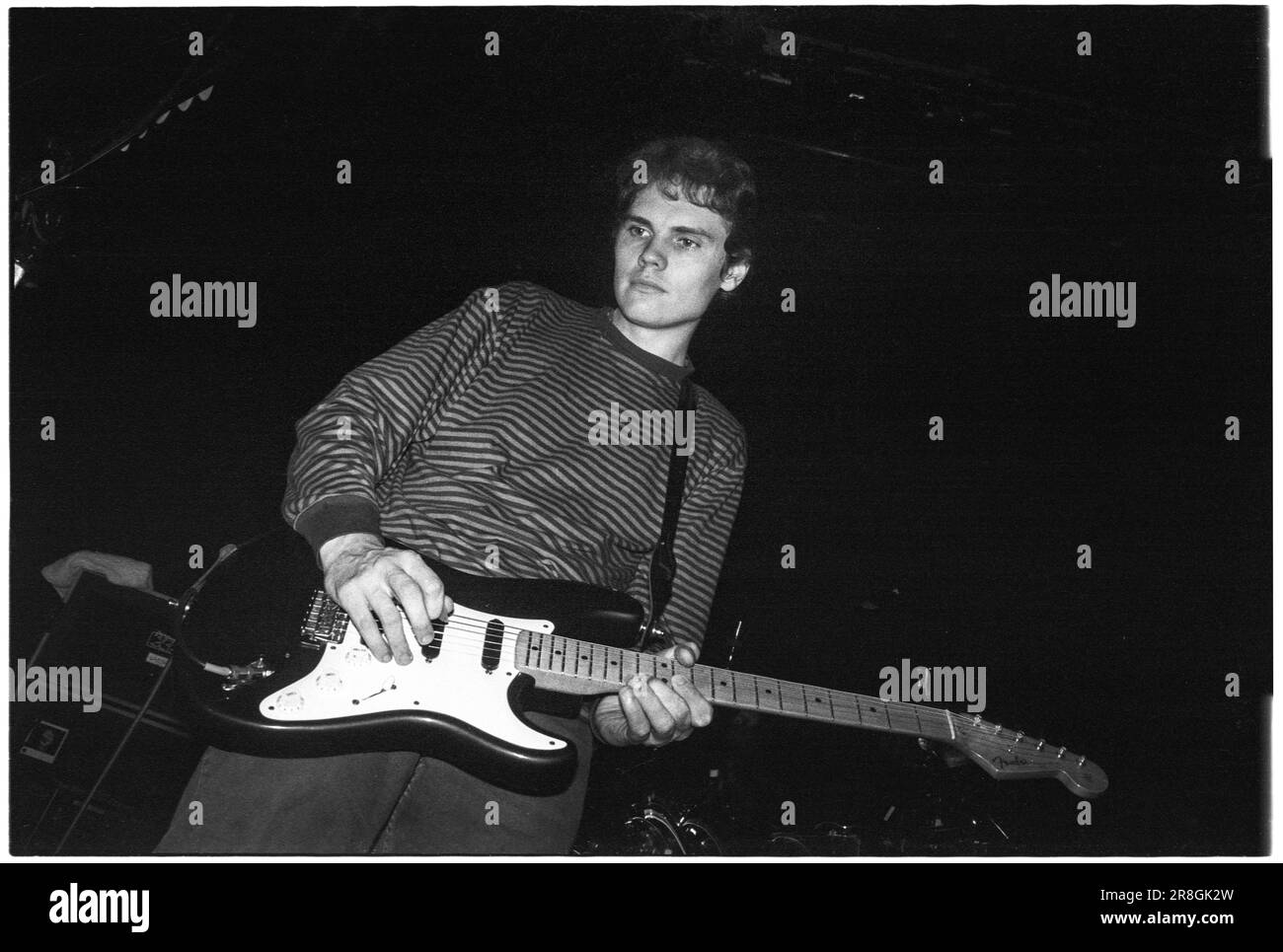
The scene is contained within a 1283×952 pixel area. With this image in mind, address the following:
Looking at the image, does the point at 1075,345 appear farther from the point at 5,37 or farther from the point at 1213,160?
the point at 5,37

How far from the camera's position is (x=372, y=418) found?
1389 mm

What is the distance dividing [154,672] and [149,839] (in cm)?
28

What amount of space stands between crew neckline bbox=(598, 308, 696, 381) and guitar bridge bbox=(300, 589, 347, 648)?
674mm

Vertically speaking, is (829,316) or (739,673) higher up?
(829,316)

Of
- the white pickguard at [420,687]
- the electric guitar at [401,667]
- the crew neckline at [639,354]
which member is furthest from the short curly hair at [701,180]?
the white pickguard at [420,687]

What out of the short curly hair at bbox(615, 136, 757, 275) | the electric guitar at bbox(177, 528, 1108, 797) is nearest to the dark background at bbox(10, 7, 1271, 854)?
the short curly hair at bbox(615, 136, 757, 275)

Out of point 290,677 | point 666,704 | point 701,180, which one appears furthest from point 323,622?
point 701,180

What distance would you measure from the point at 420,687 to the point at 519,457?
0.40 metres

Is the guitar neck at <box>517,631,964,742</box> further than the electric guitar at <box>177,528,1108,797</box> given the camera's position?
Yes

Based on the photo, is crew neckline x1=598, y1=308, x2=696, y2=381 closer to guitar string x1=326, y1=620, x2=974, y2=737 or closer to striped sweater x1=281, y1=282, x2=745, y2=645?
striped sweater x1=281, y1=282, x2=745, y2=645

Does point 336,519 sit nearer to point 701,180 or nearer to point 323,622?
point 323,622

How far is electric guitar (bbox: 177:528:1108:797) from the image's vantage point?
1213 mm

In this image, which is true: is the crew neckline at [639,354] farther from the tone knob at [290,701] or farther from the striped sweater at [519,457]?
the tone knob at [290,701]

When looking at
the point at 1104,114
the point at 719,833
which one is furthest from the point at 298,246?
the point at 1104,114
